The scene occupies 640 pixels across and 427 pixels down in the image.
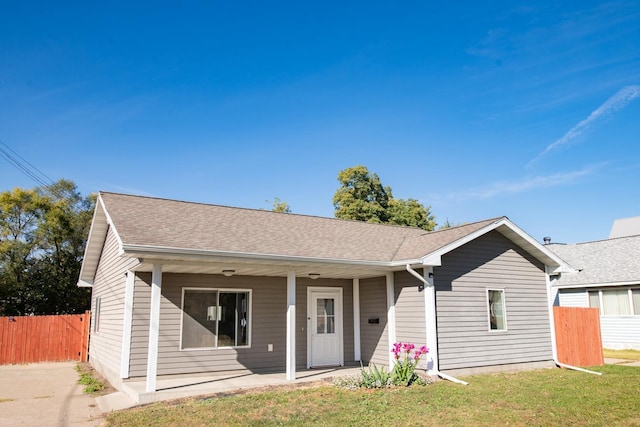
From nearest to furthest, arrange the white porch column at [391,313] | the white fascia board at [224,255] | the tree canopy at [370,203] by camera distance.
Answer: the white fascia board at [224,255] < the white porch column at [391,313] < the tree canopy at [370,203]

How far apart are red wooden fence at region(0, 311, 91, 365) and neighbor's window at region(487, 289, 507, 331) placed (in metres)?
13.5

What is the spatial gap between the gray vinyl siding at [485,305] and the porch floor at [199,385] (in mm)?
2585

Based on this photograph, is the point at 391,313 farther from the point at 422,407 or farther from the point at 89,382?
the point at 89,382

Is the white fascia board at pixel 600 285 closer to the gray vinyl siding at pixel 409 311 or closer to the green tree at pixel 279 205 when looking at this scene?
the gray vinyl siding at pixel 409 311

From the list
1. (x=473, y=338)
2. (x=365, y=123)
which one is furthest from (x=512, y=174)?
(x=473, y=338)

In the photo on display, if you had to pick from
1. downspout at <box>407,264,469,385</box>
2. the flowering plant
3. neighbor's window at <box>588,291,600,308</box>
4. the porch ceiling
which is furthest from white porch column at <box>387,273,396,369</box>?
neighbor's window at <box>588,291,600,308</box>

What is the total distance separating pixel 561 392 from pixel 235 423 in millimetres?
6337

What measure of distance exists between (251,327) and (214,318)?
3.13ft

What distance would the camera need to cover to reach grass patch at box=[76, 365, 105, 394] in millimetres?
9924

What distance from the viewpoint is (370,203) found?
101ft

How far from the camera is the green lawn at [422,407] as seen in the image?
680cm

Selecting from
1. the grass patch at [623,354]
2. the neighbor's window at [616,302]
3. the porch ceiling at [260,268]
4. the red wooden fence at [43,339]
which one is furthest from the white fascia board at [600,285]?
the red wooden fence at [43,339]

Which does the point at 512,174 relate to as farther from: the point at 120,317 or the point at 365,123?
the point at 120,317

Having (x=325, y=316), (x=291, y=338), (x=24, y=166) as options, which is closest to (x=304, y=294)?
(x=325, y=316)
